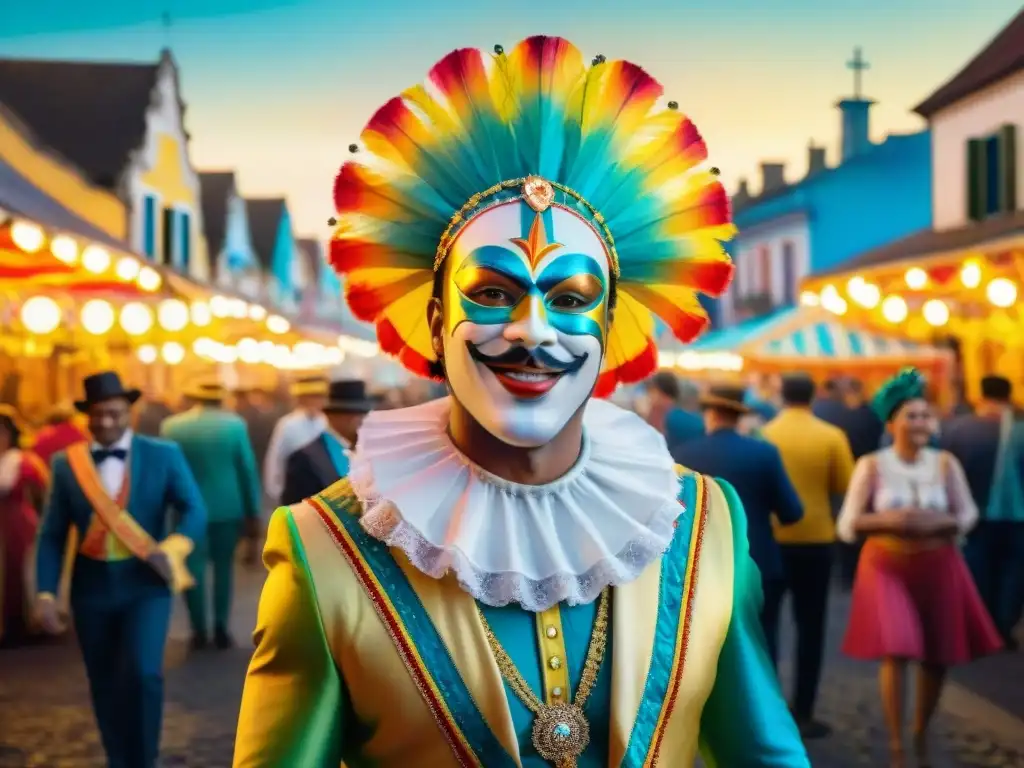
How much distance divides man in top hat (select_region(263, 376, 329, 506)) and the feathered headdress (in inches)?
254

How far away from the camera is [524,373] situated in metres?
2.16

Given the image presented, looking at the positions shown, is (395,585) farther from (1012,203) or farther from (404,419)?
(1012,203)

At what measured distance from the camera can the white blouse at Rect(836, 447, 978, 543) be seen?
5473 mm

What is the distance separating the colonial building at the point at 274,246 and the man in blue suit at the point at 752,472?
2467cm

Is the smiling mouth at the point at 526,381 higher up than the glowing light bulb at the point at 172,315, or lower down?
lower down

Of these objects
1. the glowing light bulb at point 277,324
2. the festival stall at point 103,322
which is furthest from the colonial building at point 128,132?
the festival stall at point 103,322

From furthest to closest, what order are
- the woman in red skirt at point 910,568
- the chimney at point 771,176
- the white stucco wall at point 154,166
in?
the chimney at point 771,176 < the white stucco wall at point 154,166 < the woman in red skirt at point 910,568

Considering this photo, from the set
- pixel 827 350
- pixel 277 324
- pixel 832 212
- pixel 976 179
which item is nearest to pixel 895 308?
pixel 827 350

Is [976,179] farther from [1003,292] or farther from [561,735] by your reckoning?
[561,735]

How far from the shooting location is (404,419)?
241 cm

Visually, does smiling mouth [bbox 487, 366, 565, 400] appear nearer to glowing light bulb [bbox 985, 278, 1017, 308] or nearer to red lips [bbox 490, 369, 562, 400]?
red lips [bbox 490, 369, 562, 400]

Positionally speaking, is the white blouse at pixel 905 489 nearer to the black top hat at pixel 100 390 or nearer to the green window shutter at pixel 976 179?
the black top hat at pixel 100 390

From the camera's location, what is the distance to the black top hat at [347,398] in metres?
6.18

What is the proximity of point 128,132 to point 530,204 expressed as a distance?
19.4 metres
